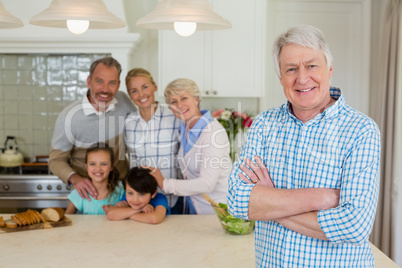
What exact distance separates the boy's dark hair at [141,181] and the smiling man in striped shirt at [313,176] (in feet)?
3.62

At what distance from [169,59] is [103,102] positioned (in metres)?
0.94

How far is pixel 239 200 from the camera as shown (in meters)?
1.64

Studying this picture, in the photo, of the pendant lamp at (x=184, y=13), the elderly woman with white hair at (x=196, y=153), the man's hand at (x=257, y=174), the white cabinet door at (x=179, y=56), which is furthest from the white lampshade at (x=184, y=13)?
the white cabinet door at (x=179, y=56)

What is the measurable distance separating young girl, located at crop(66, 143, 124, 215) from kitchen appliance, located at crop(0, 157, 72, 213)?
1.05 m

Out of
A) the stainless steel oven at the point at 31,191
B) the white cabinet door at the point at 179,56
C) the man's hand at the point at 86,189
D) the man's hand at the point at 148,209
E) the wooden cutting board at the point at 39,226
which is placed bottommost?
the stainless steel oven at the point at 31,191

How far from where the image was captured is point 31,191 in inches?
155

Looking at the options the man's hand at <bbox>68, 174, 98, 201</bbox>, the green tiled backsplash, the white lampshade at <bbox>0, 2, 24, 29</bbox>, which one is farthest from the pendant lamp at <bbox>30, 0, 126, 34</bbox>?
the green tiled backsplash

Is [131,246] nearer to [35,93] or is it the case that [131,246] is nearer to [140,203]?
[140,203]

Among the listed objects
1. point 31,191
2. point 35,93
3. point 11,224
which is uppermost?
point 35,93

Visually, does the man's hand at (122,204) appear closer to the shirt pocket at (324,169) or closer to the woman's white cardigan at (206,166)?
the woman's white cardigan at (206,166)

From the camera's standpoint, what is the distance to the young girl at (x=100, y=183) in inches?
114

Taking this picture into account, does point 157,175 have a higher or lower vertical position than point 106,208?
higher

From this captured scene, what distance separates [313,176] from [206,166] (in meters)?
1.29

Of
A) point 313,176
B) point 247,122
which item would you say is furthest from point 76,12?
point 247,122
